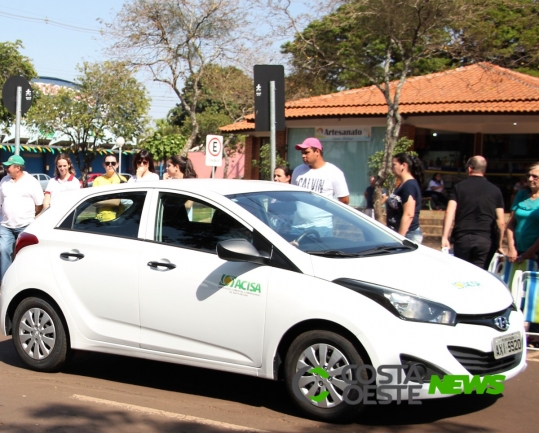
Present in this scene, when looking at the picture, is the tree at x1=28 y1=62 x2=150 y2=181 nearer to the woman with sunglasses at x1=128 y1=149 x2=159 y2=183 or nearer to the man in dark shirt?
the woman with sunglasses at x1=128 y1=149 x2=159 y2=183

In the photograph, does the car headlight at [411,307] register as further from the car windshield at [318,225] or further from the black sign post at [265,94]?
the black sign post at [265,94]

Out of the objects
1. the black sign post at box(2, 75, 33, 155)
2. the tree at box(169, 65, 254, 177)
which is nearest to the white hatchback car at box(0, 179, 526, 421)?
the black sign post at box(2, 75, 33, 155)

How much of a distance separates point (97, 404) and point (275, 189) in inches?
83.5

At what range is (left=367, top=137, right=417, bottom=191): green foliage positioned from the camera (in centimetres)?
2205

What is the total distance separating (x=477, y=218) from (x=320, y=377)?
345 cm

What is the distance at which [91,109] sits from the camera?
41312 mm

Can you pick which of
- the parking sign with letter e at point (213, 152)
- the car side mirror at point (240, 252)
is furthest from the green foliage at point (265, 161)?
the car side mirror at point (240, 252)

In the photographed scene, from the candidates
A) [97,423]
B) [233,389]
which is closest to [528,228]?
[233,389]

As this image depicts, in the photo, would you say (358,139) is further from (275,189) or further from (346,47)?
(275,189)

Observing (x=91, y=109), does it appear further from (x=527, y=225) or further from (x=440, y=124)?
(x=527, y=225)

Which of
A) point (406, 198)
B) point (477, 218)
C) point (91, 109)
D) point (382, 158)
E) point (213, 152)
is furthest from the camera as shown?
point (91, 109)

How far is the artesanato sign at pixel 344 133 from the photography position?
25.9 m

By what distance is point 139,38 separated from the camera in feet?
96.3

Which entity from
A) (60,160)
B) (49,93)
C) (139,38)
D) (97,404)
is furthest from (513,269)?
(49,93)
